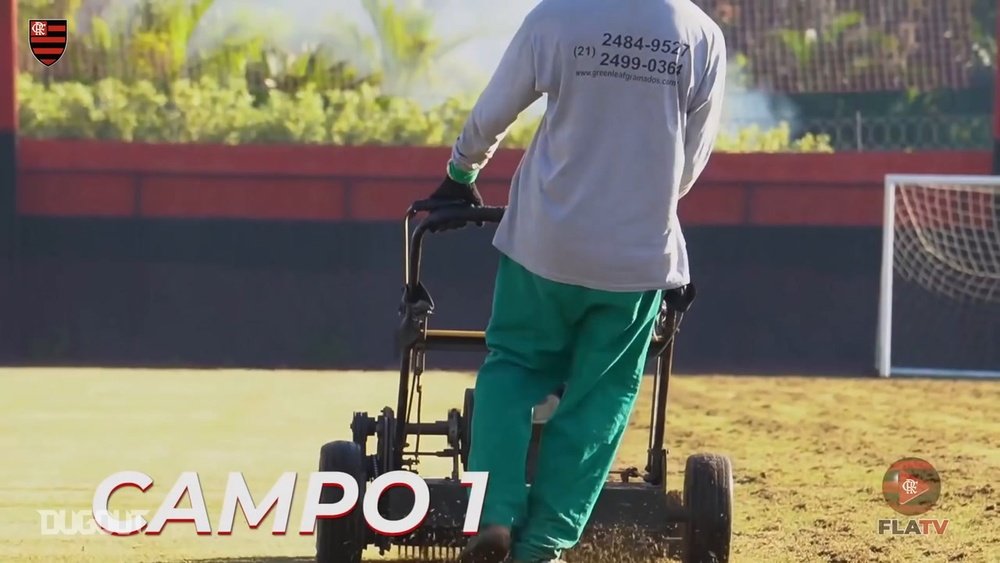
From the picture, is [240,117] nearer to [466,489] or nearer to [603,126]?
[466,489]

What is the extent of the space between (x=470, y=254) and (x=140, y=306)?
2171 millimetres

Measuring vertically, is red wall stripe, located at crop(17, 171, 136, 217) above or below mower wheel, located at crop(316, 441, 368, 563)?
above

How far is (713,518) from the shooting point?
14.9ft

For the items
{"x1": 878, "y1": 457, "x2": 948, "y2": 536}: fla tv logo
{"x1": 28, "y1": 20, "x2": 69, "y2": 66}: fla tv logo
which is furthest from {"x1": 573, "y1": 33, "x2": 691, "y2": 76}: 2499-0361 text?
{"x1": 28, "y1": 20, "x2": 69, "y2": 66}: fla tv logo

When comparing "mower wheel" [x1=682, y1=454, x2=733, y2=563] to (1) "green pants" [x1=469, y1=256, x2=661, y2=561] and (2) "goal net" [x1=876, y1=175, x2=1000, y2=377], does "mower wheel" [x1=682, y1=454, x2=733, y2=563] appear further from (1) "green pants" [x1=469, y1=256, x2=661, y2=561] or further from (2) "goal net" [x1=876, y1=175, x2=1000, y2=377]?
(2) "goal net" [x1=876, y1=175, x2=1000, y2=377]

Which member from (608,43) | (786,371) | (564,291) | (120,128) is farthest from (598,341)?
(120,128)

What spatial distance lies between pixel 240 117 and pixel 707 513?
9136mm

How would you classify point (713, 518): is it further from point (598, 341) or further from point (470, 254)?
point (470, 254)

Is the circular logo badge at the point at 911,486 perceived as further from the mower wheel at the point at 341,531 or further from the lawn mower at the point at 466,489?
the mower wheel at the point at 341,531

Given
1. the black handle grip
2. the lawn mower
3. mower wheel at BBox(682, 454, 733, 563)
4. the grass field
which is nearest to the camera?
the black handle grip

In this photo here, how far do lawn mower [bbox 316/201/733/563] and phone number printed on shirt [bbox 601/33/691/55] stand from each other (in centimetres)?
53

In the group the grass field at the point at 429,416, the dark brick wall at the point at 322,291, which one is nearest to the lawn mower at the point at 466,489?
the grass field at the point at 429,416

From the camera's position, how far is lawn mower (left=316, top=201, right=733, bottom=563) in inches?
169

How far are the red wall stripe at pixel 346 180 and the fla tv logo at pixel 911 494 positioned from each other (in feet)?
18.3
